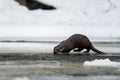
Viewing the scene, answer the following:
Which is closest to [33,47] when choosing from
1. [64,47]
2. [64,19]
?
[64,47]

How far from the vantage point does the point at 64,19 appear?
68.5ft

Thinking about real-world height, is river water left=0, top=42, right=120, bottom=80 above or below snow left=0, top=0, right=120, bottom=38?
below

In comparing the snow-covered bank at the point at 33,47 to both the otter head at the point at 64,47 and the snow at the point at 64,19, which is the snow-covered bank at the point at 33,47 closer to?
the otter head at the point at 64,47

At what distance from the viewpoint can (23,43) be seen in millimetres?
16062

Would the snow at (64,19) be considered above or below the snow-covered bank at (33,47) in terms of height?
above

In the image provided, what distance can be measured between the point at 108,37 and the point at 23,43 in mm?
3490

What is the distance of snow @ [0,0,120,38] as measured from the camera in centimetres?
1880

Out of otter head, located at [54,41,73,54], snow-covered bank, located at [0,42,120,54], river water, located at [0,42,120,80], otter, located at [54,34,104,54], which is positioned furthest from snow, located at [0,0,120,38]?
otter head, located at [54,41,73,54]

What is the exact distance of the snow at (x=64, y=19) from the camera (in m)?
18.8

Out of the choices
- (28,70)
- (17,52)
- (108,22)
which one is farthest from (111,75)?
(108,22)

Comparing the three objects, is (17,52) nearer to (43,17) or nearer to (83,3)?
(43,17)

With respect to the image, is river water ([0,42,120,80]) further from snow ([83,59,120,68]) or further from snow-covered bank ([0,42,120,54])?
snow ([83,59,120,68])

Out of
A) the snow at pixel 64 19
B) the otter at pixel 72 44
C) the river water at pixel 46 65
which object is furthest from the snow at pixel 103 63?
the snow at pixel 64 19

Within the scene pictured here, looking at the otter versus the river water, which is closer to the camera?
the river water
